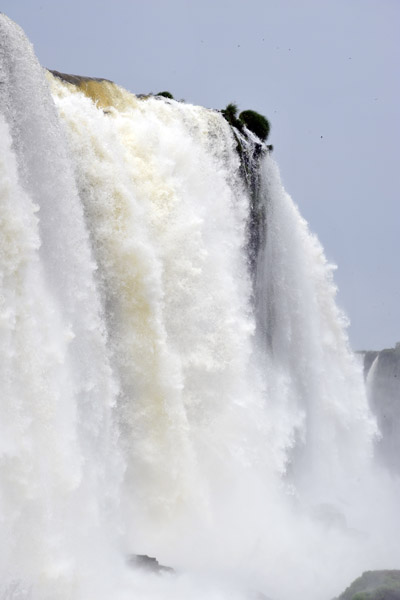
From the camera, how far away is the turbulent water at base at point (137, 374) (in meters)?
7.75

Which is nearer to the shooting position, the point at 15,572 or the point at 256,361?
the point at 15,572

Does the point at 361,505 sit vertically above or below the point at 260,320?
below

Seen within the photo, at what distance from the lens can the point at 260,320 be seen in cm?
1686

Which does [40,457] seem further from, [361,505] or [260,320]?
[361,505]

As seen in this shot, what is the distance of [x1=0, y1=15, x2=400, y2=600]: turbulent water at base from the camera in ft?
25.4

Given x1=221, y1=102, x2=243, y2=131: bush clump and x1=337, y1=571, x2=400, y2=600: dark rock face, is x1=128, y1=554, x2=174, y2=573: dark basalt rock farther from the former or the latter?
x1=221, y1=102, x2=243, y2=131: bush clump

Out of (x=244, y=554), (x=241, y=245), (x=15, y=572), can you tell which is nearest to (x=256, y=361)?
(x=241, y=245)

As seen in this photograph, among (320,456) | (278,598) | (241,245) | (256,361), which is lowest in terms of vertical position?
(278,598)

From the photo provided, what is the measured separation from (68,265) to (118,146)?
2.94 m

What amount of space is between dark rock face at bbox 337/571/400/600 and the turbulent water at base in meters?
0.59

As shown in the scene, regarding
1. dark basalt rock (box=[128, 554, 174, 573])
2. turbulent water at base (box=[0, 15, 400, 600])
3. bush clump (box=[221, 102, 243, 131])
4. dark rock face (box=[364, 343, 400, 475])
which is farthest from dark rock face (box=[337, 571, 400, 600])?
dark rock face (box=[364, 343, 400, 475])

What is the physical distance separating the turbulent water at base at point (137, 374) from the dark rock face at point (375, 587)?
593 millimetres

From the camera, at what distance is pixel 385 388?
97.0 ft

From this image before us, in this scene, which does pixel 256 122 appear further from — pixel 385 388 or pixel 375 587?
pixel 385 388
